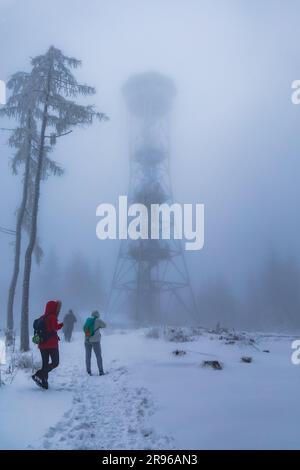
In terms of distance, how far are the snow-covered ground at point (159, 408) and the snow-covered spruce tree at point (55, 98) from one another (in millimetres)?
6867

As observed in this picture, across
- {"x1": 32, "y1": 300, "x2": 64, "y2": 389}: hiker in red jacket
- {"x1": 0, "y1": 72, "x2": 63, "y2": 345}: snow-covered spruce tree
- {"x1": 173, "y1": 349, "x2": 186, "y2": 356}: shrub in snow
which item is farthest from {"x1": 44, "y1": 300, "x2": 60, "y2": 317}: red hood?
{"x1": 0, "y1": 72, "x2": 63, "y2": 345}: snow-covered spruce tree

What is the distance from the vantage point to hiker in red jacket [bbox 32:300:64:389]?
6996mm

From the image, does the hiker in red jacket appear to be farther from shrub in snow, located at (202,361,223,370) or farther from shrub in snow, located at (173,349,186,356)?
shrub in snow, located at (173,349,186,356)

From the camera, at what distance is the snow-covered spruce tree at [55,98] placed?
540 inches

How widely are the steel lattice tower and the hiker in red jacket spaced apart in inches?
917

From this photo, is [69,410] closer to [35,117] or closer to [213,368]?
[213,368]

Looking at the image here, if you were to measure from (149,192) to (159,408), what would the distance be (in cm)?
2742

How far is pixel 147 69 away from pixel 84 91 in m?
23.4

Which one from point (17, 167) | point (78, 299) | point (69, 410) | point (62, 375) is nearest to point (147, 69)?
point (17, 167)

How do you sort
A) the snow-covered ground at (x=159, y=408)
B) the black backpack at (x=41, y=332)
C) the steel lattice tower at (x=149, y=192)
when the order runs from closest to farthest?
the snow-covered ground at (x=159, y=408)
the black backpack at (x=41, y=332)
the steel lattice tower at (x=149, y=192)
